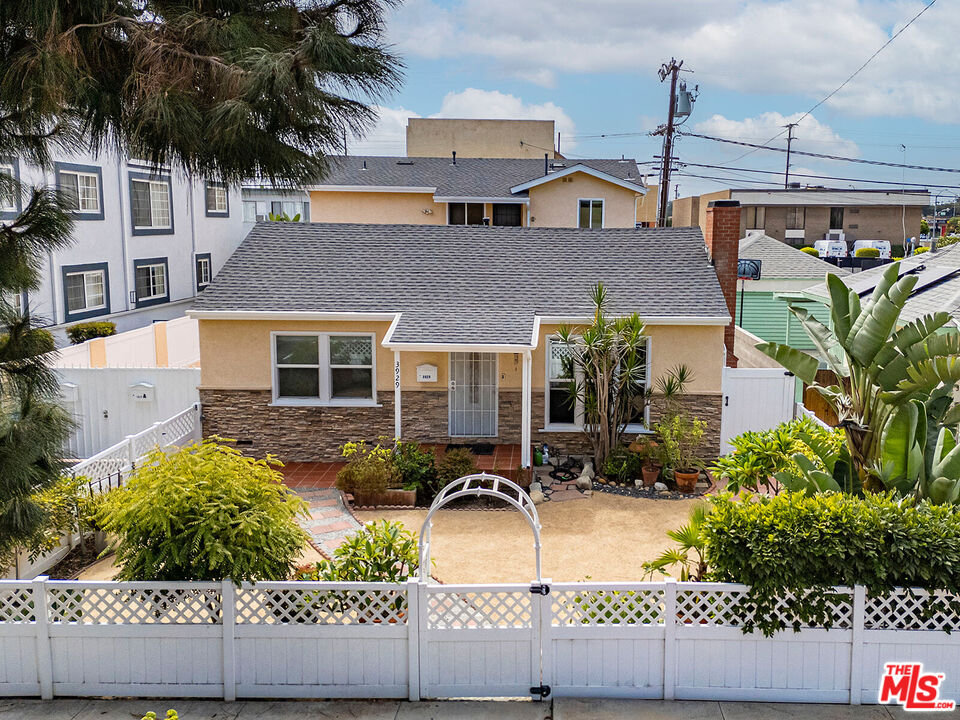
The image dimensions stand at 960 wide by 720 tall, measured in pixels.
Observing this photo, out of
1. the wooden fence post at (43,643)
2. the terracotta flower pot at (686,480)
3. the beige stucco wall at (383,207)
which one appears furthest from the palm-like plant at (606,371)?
the beige stucco wall at (383,207)

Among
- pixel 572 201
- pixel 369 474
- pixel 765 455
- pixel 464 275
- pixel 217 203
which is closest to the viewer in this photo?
pixel 765 455

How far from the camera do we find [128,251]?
92.7ft

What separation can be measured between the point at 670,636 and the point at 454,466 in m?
6.49

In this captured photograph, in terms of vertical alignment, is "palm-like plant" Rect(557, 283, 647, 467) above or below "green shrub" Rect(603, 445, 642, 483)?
above

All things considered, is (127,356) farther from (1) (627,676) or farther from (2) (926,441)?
(2) (926,441)

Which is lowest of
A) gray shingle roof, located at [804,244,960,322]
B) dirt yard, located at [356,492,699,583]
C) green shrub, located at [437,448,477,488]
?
dirt yard, located at [356,492,699,583]

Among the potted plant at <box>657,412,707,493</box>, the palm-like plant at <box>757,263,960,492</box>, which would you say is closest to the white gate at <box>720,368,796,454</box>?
the potted plant at <box>657,412,707,493</box>

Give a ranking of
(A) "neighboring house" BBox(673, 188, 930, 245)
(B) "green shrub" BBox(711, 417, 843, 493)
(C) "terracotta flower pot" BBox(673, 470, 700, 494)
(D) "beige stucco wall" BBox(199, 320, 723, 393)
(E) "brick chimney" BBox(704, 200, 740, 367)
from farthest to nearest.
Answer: (A) "neighboring house" BBox(673, 188, 930, 245), (E) "brick chimney" BBox(704, 200, 740, 367), (D) "beige stucco wall" BBox(199, 320, 723, 393), (C) "terracotta flower pot" BBox(673, 470, 700, 494), (B) "green shrub" BBox(711, 417, 843, 493)

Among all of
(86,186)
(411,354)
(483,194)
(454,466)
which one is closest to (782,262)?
(483,194)

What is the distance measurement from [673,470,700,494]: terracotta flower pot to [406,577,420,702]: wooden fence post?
748 centimetres

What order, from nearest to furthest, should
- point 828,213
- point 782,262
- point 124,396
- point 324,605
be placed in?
point 324,605
point 124,396
point 782,262
point 828,213

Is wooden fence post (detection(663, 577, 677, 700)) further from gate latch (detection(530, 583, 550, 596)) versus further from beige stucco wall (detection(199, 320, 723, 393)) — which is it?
beige stucco wall (detection(199, 320, 723, 393))

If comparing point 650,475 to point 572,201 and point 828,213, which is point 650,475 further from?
point 828,213

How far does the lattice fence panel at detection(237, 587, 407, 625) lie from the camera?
24.6ft
